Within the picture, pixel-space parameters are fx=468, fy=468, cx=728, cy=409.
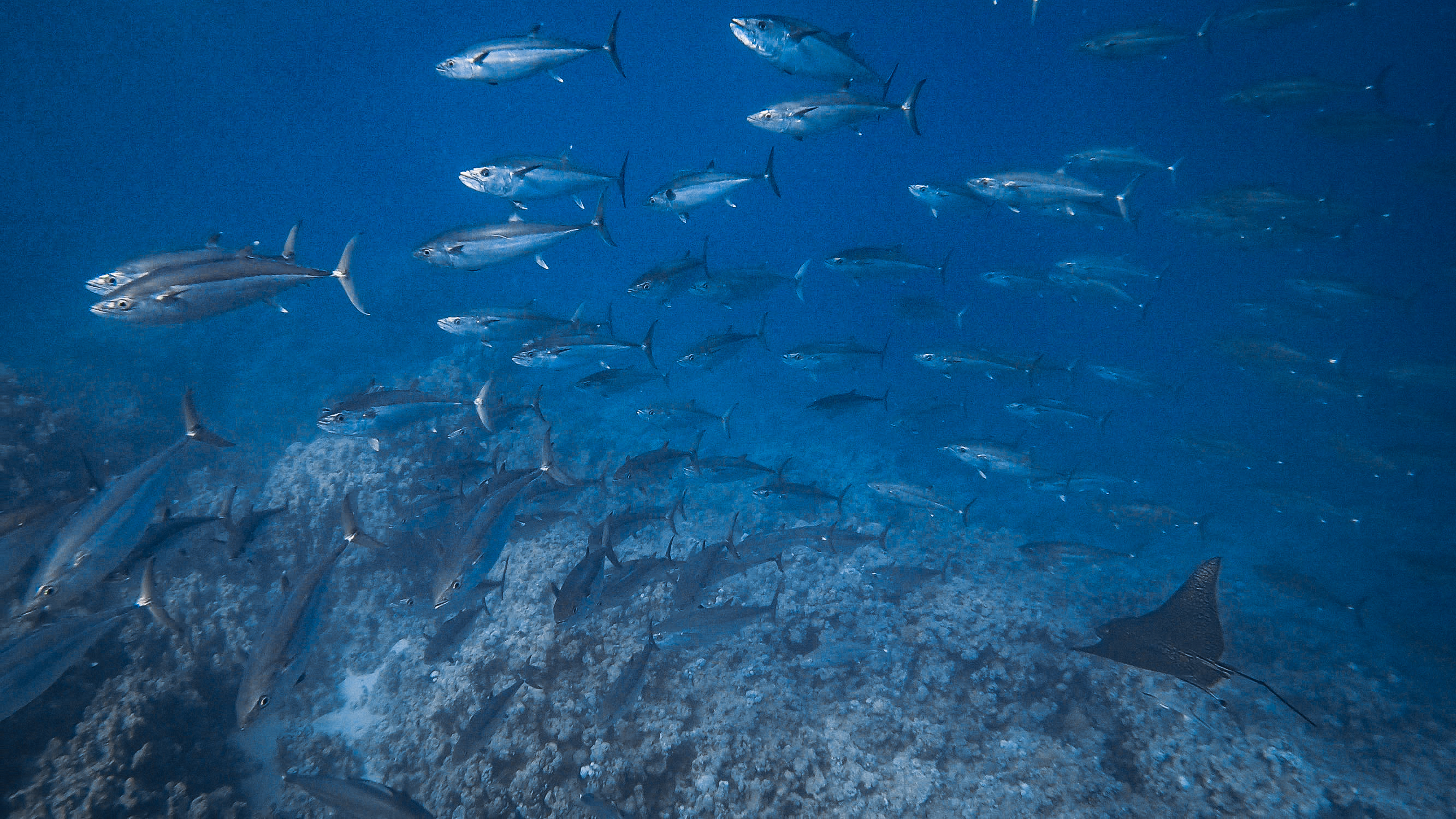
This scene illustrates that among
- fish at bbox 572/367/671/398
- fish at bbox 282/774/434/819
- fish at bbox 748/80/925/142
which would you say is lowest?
fish at bbox 282/774/434/819

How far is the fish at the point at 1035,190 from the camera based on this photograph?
7145 mm

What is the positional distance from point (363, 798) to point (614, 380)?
495 cm

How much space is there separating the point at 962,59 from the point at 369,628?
40.1 meters

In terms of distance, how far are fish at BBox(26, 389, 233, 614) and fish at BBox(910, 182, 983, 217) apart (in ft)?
30.3

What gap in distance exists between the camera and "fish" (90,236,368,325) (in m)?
3.36

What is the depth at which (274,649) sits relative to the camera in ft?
10.5

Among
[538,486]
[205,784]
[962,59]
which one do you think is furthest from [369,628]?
[962,59]

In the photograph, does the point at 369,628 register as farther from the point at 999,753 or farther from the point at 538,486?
the point at 999,753

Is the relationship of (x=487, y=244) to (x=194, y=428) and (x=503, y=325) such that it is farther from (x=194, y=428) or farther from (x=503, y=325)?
(x=194, y=428)

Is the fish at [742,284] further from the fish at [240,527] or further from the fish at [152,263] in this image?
the fish at [240,527]

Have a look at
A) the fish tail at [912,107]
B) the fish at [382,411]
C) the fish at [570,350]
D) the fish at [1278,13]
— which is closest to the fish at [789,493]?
the fish at [570,350]

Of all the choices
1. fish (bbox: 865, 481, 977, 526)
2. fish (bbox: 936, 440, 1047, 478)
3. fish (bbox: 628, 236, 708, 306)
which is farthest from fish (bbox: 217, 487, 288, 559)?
fish (bbox: 936, 440, 1047, 478)

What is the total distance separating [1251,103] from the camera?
9930mm

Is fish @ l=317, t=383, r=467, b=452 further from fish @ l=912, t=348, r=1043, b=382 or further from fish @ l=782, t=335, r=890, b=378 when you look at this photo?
fish @ l=912, t=348, r=1043, b=382
